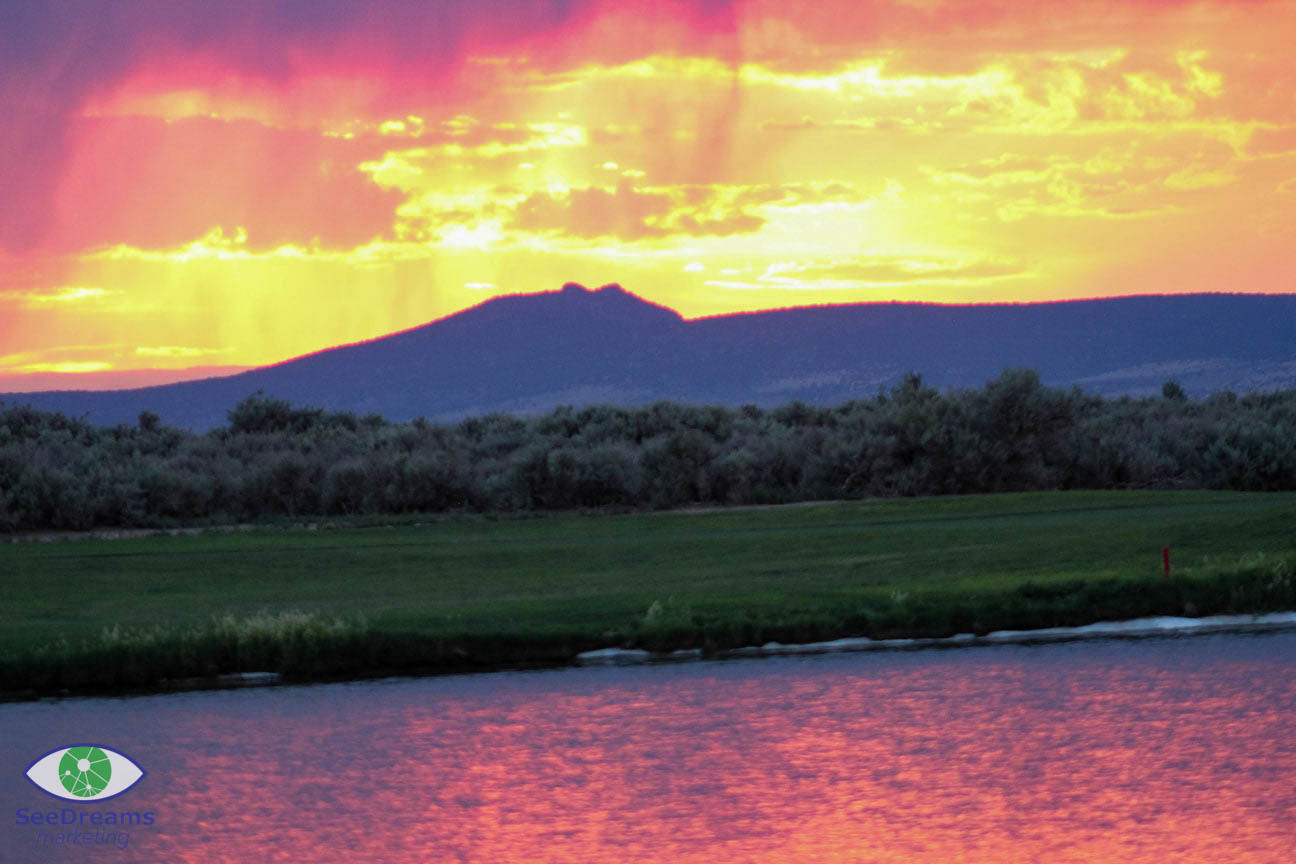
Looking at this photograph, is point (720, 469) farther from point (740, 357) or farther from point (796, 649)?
point (740, 357)

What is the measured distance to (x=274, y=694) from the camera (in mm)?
19281

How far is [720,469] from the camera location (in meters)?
44.4

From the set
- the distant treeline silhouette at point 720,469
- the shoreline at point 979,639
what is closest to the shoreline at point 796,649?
the shoreline at point 979,639

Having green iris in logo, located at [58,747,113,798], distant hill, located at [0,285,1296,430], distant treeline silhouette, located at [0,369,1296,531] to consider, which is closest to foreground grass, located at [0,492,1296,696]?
green iris in logo, located at [58,747,113,798]

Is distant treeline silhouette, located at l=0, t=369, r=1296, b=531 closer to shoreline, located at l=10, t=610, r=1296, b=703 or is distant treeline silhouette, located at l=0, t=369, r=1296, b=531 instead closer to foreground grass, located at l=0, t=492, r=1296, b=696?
foreground grass, located at l=0, t=492, r=1296, b=696

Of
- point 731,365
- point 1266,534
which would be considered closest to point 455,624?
point 1266,534

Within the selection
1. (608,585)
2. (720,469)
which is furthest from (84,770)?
(720,469)

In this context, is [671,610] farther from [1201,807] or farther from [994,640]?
[1201,807]

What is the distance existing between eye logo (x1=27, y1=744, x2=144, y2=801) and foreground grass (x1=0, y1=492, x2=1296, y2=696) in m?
3.96

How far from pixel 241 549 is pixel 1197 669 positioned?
2026cm

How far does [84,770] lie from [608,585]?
10781 mm

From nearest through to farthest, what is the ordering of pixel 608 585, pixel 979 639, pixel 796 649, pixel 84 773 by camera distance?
pixel 84 773, pixel 796 649, pixel 979 639, pixel 608 585

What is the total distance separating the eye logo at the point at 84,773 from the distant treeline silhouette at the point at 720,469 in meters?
24.4

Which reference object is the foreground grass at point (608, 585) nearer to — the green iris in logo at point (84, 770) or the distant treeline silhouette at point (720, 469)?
the green iris in logo at point (84, 770)
